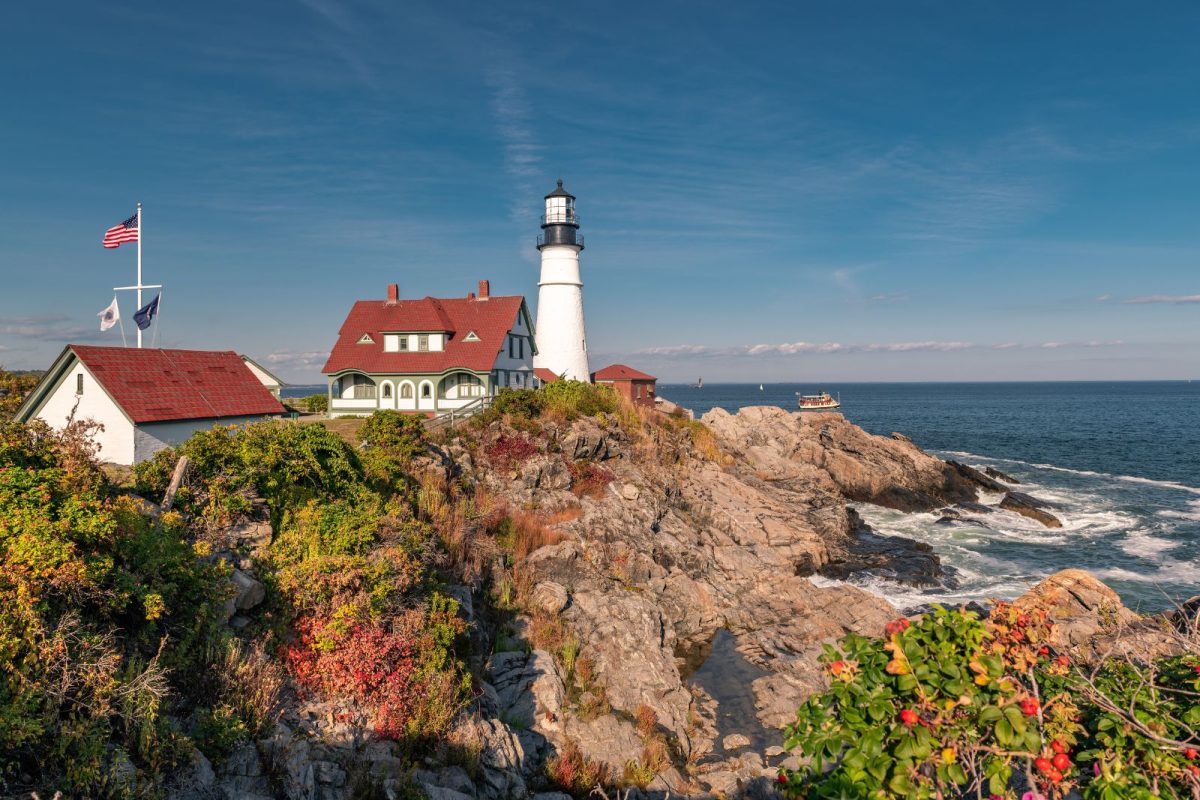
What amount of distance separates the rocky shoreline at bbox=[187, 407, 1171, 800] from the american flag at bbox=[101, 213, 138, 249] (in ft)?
45.5

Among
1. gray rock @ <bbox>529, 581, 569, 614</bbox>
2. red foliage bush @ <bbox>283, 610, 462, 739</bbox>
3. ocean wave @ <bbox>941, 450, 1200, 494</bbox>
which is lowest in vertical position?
ocean wave @ <bbox>941, 450, 1200, 494</bbox>

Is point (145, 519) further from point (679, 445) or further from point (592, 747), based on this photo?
point (679, 445)

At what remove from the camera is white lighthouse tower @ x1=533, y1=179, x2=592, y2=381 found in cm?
4419

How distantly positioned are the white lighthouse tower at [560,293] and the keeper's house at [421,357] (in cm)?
454

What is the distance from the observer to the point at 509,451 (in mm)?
24781

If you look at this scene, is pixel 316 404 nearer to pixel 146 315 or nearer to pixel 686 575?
pixel 146 315

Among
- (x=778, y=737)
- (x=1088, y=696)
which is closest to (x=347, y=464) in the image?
(x=778, y=737)

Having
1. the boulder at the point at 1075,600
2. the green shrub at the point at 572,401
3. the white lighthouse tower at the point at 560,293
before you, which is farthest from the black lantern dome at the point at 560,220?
the boulder at the point at 1075,600

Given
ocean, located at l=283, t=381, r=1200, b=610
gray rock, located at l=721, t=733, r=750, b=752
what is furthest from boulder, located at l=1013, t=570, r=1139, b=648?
gray rock, located at l=721, t=733, r=750, b=752

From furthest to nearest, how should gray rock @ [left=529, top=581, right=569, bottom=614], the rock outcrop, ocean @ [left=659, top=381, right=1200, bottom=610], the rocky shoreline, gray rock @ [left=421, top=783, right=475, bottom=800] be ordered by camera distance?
ocean @ [left=659, top=381, right=1200, bottom=610], gray rock @ [left=529, top=581, right=569, bottom=614], the rock outcrop, the rocky shoreline, gray rock @ [left=421, top=783, right=475, bottom=800]

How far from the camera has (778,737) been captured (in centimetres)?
1398

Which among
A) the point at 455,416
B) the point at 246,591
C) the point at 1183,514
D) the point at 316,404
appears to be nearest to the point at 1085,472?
the point at 1183,514

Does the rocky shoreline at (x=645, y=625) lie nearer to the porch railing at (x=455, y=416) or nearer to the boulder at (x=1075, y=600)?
the boulder at (x=1075, y=600)

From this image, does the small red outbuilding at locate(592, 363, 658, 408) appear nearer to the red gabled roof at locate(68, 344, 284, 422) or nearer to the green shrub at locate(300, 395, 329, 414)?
the green shrub at locate(300, 395, 329, 414)
